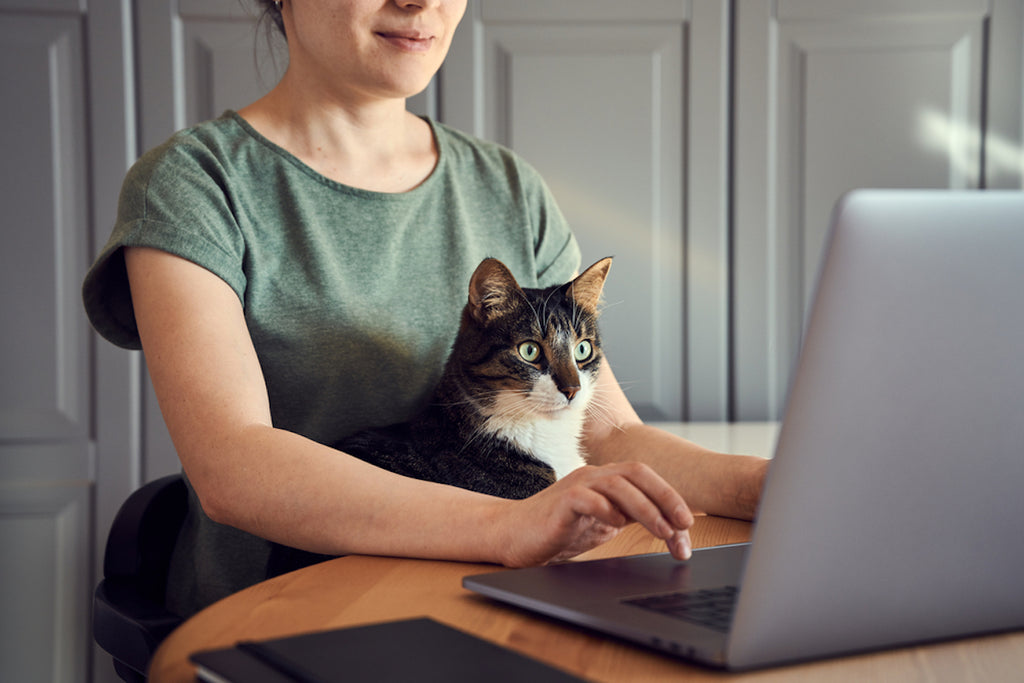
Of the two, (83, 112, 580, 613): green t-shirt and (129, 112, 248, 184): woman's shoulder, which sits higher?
(129, 112, 248, 184): woman's shoulder

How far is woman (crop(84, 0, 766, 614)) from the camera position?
667mm

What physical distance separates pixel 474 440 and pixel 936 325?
604 millimetres

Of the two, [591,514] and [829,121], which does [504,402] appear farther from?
[829,121]

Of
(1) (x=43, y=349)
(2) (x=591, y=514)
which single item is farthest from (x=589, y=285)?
(1) (x=43, y=349)

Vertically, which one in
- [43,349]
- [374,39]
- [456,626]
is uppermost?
[374,39]

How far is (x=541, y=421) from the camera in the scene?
3.08 feet

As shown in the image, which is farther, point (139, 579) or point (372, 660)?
point (139, 579)

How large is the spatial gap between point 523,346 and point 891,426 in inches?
23.3

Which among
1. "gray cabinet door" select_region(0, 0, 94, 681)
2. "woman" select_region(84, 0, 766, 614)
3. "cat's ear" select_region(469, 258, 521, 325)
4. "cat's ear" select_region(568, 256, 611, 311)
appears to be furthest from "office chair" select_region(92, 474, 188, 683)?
"gray cabinet door" select_region(0, 0, 94, 681)

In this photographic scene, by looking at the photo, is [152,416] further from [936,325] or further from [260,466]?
[936,325]

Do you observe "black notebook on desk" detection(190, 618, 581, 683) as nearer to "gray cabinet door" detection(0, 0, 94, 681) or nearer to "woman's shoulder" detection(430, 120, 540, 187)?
"woman's shoulder" detection(430, 120, 540, 187)

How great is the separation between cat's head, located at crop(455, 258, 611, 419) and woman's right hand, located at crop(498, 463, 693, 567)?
30cm

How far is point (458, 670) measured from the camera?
0.39 meters

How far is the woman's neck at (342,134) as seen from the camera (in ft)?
3.60
